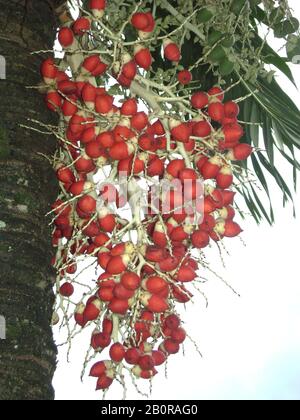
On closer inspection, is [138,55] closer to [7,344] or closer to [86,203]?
[86,203]

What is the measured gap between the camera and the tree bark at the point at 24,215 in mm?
1585

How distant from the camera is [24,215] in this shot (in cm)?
171

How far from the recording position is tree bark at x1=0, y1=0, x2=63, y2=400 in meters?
1.58

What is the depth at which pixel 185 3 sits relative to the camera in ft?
7.07

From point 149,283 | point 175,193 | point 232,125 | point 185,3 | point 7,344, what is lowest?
point 7,344

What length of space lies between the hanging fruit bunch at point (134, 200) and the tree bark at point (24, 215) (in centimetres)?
6

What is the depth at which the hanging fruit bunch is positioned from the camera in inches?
63.0

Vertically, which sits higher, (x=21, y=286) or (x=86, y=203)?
(x=86, y=203)

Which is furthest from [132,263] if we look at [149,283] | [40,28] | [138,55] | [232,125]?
[40,28]

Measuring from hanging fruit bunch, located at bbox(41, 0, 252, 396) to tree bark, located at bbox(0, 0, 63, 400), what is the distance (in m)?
0.06

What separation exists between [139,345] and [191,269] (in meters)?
0.23

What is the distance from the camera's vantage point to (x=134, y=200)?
1.70 metres

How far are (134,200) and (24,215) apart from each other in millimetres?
266
